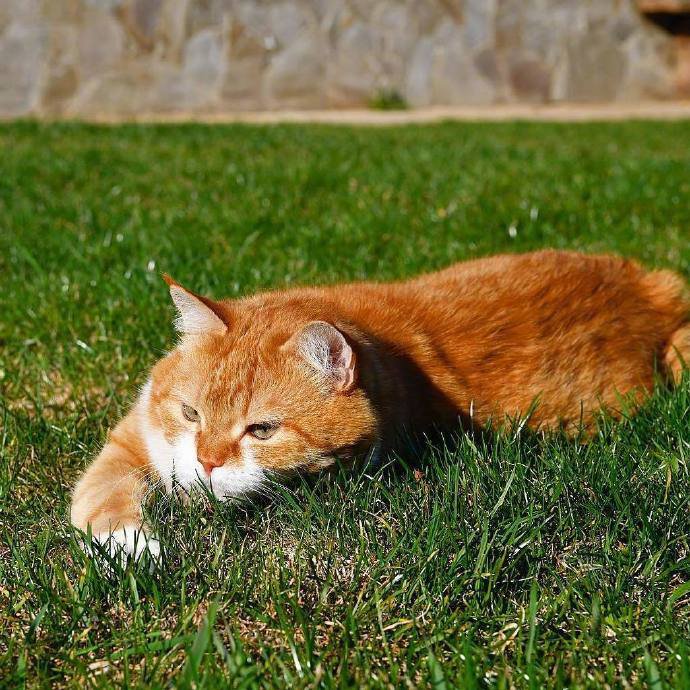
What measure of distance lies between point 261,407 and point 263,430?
0.06 m

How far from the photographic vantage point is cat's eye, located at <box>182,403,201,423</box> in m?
2.46

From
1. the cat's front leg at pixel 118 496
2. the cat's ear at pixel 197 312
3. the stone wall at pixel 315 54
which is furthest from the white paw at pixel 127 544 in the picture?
the stone wall at pixel 315 54

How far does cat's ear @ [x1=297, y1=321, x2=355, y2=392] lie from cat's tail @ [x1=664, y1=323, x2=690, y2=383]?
1.37 m

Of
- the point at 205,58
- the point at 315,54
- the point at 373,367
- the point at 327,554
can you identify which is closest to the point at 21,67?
the point at 205,58

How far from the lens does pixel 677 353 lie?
124 inches

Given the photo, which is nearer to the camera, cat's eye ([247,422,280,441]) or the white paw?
the white paw

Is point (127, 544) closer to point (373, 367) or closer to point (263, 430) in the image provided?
point (263, 430)

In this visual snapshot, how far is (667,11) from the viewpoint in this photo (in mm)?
13305

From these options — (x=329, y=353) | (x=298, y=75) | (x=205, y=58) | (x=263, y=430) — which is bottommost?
(x=298, y=75)

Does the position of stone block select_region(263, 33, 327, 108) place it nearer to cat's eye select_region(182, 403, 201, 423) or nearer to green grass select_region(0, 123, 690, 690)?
green grass select_region(0, 123, 690, 690)

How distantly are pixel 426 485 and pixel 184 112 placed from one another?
1205 cm

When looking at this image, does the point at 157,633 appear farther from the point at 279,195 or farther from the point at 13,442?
the point at 279,195

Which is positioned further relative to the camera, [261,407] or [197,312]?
[197,312]

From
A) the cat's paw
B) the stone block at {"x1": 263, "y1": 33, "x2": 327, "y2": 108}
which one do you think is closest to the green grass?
the cat's paw
